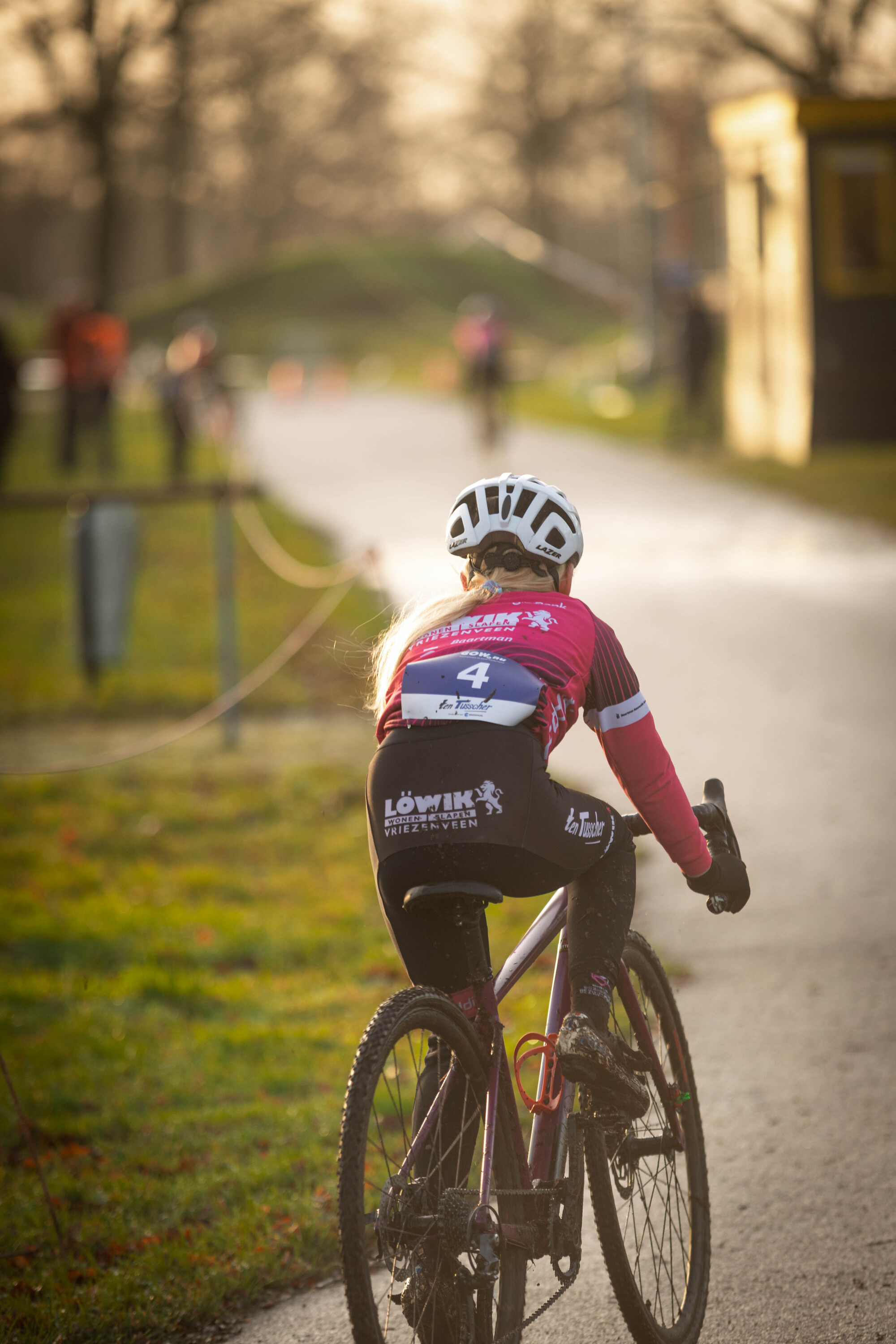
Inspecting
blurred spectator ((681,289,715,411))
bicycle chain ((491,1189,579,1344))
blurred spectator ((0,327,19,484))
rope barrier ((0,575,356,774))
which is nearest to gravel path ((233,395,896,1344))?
bicycle chain ((491,1189,579,1344))

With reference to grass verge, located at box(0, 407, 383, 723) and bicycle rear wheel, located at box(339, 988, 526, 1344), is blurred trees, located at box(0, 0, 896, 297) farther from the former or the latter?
bicycle rear wheel, located at box(339, 988, 526, 1344)

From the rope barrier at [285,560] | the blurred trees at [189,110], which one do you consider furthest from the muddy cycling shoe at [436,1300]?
the blurred trees at [189,110]

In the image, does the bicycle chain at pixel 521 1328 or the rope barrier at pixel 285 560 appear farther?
the rope barrier at pixel 285 560

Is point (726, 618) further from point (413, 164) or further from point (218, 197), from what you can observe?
point (218, 197)

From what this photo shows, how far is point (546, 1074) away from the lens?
332 cm

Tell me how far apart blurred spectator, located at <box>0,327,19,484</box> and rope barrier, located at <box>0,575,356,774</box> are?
9256 millimetres

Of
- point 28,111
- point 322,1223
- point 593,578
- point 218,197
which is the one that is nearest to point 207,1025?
point 322,1223

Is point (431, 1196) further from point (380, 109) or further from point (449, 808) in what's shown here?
point (380, 109)

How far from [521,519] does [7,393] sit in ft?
62.9

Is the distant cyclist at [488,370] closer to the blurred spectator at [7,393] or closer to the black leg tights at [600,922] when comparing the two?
the blurred spectator at [7,393]

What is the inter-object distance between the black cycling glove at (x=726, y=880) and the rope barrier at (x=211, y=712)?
11.9ft

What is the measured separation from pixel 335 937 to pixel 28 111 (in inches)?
1794

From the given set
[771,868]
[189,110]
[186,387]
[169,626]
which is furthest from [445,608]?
[189,110]

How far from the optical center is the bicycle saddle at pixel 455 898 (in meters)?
2.97
